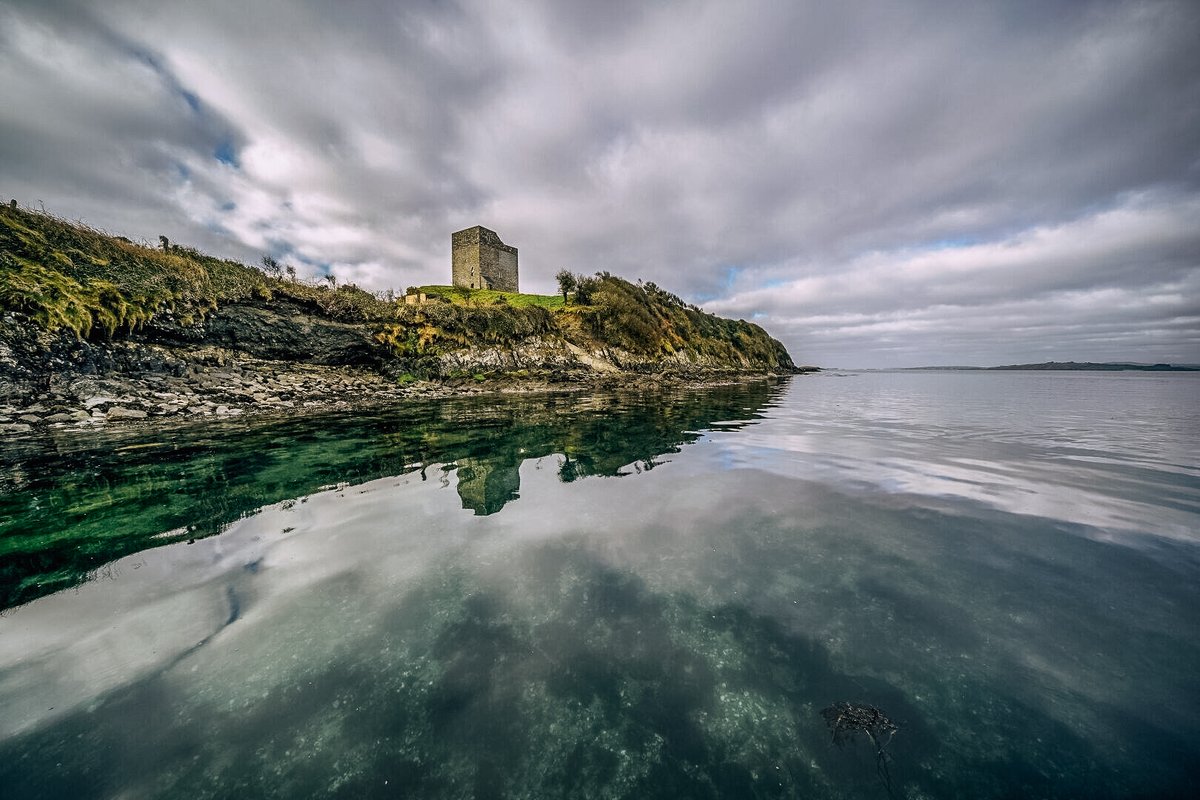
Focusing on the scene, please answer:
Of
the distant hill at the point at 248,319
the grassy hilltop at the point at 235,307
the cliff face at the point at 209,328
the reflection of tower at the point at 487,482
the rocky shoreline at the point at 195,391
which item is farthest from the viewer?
the grassy hilltop at the point at 235,307

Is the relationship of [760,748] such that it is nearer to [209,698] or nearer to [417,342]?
[209,698]

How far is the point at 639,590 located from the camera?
14.4ft

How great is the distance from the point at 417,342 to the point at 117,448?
24640 millimetres

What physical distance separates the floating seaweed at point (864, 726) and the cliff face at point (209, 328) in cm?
2424

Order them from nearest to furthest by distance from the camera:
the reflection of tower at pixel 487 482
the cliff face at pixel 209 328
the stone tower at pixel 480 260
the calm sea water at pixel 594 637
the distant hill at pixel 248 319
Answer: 1. the calm sea water at pixel 594 637
2. the reflection of tower at pixel 487 482
3. the cliff face at pixel 209 328
4. the distant hill at pixel 248 319
5. the stone tower at pixel 480 260

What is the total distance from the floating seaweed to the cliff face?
24237mm

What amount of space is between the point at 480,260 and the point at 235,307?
3949 centimetres

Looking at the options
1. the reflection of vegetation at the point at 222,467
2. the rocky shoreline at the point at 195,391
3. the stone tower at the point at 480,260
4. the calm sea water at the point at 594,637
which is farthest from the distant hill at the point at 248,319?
the calm sea water at the point at 594,637

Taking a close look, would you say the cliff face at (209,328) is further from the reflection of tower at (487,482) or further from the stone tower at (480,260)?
the stone tower at (480,260)

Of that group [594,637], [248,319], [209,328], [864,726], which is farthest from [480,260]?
[864,726]

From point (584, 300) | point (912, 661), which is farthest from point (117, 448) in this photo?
point (584, 300)

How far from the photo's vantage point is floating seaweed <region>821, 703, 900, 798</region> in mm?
2506

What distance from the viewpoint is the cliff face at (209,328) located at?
16578mm

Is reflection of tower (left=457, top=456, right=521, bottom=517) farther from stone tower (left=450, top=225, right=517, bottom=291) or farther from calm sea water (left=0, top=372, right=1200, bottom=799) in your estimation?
stone tower (left=450, top=225, right=517, bottom=291)
